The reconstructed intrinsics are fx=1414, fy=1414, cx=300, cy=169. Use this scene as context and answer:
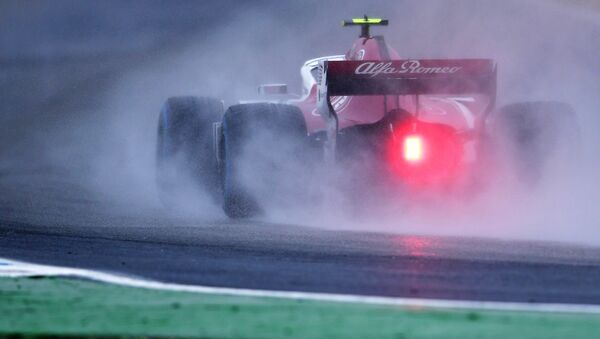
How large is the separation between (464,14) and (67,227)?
482 inches

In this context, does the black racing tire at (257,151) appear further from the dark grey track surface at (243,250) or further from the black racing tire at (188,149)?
the black racing tire at (188,149)

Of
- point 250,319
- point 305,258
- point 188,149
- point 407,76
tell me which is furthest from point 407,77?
point 250,319

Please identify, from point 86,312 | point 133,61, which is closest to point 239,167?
point 86,312

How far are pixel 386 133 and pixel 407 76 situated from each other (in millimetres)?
466

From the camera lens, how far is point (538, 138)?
1114cm

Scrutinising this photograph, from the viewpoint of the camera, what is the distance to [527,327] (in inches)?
224

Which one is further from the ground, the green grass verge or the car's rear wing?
the car's rear wing

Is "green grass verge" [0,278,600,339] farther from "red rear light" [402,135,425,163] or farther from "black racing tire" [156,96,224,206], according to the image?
"black racing tire" [156,96,224,206]

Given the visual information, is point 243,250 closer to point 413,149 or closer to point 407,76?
point 413,149

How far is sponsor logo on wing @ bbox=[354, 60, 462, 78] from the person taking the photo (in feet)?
35.0

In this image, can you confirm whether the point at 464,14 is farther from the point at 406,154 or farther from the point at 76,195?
the point at 406,154

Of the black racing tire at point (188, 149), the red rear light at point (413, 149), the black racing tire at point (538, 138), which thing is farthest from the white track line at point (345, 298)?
the black racing tire at point (188, 149)

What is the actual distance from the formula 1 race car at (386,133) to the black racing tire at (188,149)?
1.19m

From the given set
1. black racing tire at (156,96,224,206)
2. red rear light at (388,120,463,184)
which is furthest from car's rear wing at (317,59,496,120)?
black racing tire at (156,96,224,206)
